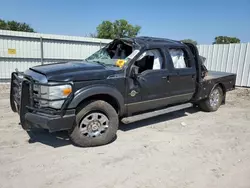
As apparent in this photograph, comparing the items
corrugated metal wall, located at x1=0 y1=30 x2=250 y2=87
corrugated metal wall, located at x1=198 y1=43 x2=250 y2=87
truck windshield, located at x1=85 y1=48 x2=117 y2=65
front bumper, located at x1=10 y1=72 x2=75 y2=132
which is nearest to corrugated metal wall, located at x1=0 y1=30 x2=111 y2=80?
corrugated metal wall, located at x1=0 y1=30 x2=250 y2=87

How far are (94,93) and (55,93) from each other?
2.09 feet

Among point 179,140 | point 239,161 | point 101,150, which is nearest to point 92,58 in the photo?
point 101,150

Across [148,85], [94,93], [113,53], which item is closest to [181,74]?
[148,85]

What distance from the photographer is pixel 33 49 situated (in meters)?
10.3

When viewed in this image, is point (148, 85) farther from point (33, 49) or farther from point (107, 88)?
point (33, 49)

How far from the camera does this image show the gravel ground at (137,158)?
2797 millimetres

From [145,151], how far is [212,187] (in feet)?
4.10

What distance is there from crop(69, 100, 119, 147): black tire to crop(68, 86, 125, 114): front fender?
183mm

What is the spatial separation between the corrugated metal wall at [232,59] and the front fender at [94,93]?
8.08 m

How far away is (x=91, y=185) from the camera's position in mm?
2689

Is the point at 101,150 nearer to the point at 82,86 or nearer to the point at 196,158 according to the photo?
the point at 82,86

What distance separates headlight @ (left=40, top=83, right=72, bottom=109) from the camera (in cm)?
333

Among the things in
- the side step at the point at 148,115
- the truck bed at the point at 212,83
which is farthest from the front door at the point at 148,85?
the truck bed at the point at 212,83

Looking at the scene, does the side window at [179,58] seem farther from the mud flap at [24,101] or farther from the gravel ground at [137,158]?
the mud flap at [24,101]
